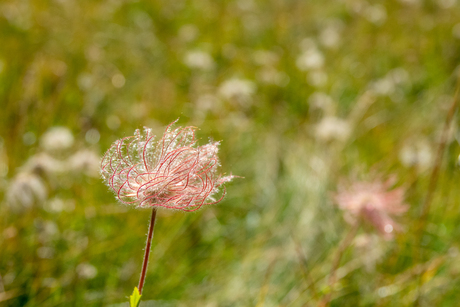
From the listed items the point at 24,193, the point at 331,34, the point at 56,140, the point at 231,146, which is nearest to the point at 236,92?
the point at 231,146

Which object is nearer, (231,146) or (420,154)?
(231,146)

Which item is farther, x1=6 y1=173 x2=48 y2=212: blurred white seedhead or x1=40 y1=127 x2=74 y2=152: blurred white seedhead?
x1=40 y1=127 x2=74 y2=152: blurred white seedhead

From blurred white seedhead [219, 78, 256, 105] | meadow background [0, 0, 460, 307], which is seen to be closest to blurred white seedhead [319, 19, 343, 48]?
meadow background [0, 0, 460, 307]

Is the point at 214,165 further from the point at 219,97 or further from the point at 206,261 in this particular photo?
the point at 219,97

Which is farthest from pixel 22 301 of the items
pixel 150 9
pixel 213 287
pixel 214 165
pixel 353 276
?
pixel 150 9

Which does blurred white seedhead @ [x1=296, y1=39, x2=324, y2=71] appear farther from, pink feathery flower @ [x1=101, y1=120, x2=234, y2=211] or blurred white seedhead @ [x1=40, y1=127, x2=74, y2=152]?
pink feathery flower @ [x1=101, y1=120, x2=234, y2=211]

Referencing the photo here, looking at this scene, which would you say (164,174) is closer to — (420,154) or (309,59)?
(420,154)

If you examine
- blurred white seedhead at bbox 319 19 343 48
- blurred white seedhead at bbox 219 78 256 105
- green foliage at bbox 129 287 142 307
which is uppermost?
blurred white seedhead at bbox 319 19 343 48

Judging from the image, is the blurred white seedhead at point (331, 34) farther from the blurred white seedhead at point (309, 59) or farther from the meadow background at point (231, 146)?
the blurred white seedhead at point (309, 59)
